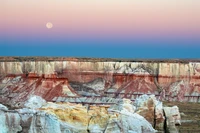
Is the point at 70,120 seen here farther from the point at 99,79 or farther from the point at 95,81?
the point at 99,79

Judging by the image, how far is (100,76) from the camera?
6950 cm

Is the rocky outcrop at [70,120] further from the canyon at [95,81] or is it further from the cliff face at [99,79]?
the cliff face at [99,79]

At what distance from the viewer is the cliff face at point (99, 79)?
59.6 metres

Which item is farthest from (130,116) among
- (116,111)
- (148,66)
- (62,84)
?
(148,66)

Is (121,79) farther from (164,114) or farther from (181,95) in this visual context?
(164,114)

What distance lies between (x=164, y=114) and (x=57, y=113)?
8.35m

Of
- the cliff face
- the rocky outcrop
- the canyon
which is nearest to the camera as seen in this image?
the rocky outcrop

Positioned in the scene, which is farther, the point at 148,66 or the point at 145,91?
the point at 148,66

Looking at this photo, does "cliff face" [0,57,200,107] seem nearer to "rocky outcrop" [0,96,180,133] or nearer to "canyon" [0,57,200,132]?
"canyon" [0,57,200,132]

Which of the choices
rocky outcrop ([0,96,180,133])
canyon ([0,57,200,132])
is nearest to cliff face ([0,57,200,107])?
canyon ([0,57,200,132])

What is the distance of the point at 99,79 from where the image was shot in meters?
68.9

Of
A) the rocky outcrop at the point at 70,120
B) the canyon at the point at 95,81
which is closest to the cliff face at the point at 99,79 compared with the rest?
the canyon at the point at 95,81

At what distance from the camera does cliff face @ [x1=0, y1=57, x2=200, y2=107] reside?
5962 cm

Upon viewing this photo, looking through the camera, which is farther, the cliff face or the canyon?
the cliff face
